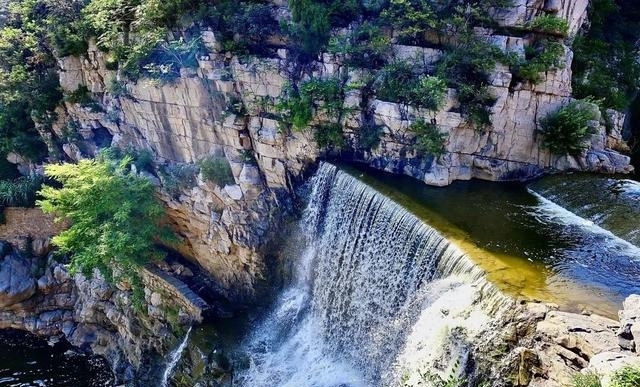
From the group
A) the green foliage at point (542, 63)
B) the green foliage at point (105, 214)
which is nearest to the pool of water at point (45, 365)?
the green foliage at point (105, 214)

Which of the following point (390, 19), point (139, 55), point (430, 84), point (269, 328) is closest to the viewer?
point (430, 84)

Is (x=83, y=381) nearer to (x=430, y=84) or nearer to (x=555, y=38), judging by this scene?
(x=430, y=84)

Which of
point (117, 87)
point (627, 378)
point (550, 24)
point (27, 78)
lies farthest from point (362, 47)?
point (27, 78)

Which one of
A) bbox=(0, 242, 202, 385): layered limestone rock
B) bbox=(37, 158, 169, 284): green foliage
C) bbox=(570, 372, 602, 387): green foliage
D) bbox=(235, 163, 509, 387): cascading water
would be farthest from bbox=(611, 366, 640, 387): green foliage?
bbox=(37, 158, 169, 284): green foliage

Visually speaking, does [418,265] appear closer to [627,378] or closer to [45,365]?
[627,378]

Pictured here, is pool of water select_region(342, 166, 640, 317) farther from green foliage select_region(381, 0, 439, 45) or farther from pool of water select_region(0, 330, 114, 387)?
pool of water select_region(0, 330, 114, 387)

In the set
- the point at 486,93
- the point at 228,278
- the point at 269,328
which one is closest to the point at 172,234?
the point at 228,278
